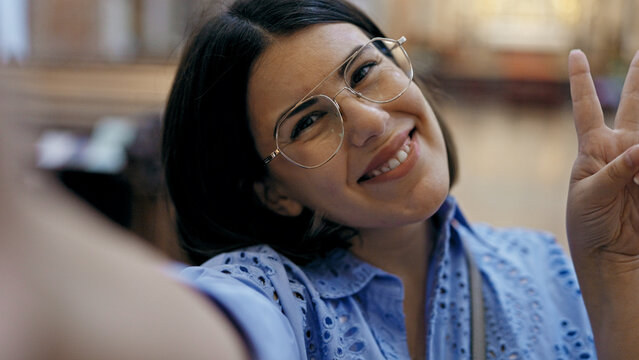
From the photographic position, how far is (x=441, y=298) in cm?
129

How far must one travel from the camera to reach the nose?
1.16 meters

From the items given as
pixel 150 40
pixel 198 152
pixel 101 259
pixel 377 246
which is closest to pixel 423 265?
pixel 377 246

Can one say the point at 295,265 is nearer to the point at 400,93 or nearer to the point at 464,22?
the point at 400,93

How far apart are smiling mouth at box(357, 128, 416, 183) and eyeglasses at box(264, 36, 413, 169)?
8cm

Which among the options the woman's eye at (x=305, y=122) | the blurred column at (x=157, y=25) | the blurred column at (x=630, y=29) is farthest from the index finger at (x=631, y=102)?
the blurred column at (x=630, y=29)

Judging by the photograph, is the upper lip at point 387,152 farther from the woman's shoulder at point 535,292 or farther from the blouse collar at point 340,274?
the woman's shoulder at point 535,292

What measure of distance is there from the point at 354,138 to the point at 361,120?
3cm

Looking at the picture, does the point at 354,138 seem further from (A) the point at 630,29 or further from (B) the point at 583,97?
(A) the point at 630,29

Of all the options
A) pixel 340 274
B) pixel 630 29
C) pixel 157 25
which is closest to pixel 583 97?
pixel 340 274

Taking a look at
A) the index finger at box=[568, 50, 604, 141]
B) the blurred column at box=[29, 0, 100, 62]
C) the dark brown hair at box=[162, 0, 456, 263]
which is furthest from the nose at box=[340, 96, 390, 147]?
the blurred column at box=[29, 0, 100, 62]

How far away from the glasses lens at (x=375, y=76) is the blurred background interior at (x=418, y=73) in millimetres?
305

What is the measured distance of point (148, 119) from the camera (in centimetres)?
414

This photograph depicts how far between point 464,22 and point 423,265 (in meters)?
10.5

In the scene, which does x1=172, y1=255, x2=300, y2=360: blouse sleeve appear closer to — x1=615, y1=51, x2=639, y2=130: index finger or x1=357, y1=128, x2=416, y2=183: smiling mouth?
x1=357, y1=128, x2=416, y2=183: smiling mouth
